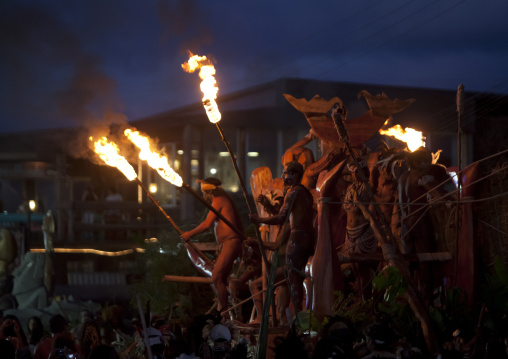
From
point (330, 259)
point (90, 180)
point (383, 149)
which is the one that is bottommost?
point (330, 259)

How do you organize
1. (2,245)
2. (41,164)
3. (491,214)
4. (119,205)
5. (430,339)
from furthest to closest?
1. (41,164)
2. (119,205)
3. (2,245)
4. (491,214)
5. (430,339)

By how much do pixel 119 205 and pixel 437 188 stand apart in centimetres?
1573

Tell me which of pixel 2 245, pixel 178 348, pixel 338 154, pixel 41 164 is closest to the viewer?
pixel 178 348

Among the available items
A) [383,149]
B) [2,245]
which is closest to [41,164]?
[2,245]

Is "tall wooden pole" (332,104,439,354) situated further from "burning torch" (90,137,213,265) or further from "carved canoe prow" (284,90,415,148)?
"burning torch" (90,137,213,265)

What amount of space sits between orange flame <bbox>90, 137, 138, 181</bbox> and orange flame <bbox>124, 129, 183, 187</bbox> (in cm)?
29

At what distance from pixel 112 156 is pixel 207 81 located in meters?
2.08

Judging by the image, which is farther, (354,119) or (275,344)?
(354,119)

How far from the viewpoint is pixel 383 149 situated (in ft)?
41.3

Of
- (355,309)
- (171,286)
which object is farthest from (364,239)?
(171,286)

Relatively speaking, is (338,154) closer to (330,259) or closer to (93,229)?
(330,259)

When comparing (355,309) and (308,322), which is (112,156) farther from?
(355,309)

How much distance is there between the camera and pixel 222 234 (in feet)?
42.8

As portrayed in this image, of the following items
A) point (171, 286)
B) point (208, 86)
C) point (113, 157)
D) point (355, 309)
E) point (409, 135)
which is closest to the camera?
point (355, 309)
